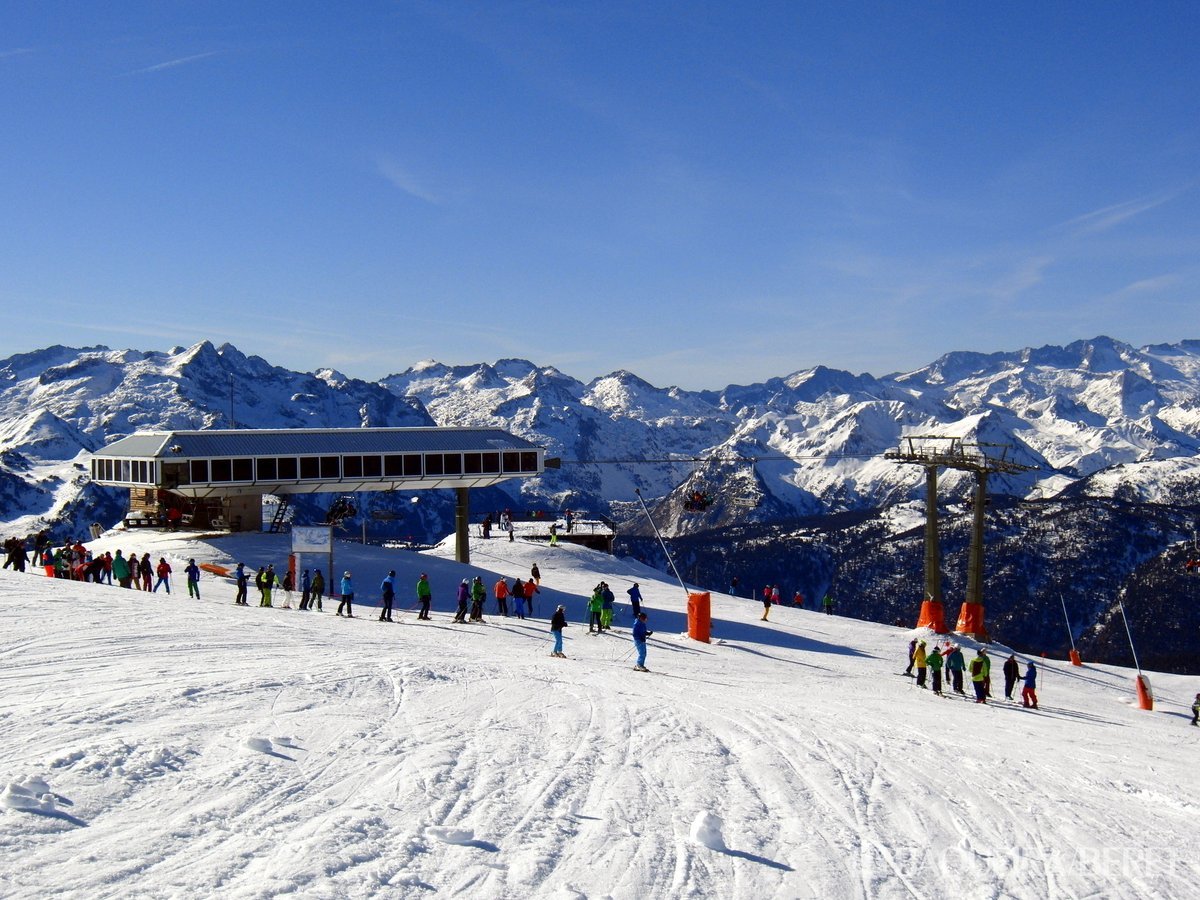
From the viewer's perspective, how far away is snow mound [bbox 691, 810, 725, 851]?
11.2m

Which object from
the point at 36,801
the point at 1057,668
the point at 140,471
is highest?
the point at 140,471

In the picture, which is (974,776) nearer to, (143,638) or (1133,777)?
(1133,777)

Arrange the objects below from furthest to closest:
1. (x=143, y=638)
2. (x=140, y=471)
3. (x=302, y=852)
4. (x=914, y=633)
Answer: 1. (x=140, y=471)
2. (x=914, y=633)
3. (x=143, y=638)
4. (x=302, y=852)

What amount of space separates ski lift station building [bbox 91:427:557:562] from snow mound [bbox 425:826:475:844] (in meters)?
37.3

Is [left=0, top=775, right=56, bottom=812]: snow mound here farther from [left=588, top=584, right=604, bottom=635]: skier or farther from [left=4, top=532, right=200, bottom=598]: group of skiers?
[left=4, top=532, right=200, bottom=598]: group of skiers

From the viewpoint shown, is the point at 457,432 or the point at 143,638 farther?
the point at 457,432

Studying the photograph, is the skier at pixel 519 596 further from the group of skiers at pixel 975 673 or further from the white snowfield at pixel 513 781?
the group of skiers at pixel 975 673

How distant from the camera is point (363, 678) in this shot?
18.0 meters

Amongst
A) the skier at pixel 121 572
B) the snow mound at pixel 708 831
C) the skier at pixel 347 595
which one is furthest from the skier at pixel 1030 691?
the skier at pixel 121 572

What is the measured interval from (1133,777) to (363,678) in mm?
12566

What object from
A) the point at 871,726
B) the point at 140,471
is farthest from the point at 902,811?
the point at 140,471

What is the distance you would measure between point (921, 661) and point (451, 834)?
20.4 metres

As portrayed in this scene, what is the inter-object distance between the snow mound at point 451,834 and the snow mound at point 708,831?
7.85ft

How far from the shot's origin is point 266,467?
153ft
